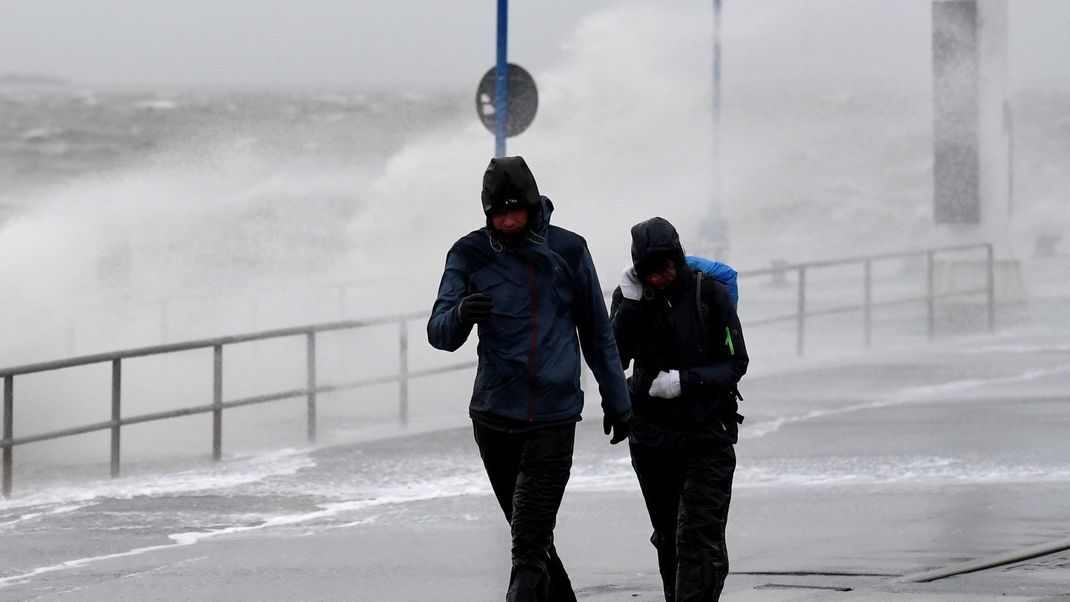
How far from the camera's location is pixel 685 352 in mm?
7051

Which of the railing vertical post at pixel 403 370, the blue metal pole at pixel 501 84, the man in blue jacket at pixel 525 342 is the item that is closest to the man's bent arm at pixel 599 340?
the man in blue jacket at pixel 525 342

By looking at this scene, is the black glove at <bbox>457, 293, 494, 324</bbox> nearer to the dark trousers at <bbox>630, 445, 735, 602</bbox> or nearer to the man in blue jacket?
the man in blue jacket

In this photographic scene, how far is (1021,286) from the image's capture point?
25.2m

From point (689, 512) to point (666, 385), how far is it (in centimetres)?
44

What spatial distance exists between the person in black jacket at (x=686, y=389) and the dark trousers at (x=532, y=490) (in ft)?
1.21

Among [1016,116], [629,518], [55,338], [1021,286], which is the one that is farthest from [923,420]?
[1016,116]

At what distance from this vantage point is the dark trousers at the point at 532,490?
22.1 ft

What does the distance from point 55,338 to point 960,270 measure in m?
10.1

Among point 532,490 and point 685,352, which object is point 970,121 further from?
point 532,490

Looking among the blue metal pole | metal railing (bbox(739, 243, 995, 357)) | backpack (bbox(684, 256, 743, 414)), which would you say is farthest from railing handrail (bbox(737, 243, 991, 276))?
backpack (bbox(684, 256, 743, 414))

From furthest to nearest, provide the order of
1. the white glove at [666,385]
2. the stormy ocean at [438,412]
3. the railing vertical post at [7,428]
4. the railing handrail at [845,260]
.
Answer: the railing handrail at [845,260], the railing vertical post at [7,428], the stormy ocean at [438,412], the white glove at [666,385]

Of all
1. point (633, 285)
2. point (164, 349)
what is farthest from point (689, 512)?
point (164, 349)

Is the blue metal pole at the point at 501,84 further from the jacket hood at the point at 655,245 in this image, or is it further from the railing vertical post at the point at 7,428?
the jacket hood at the point at 655,245

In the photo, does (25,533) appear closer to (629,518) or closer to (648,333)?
(629,518)
